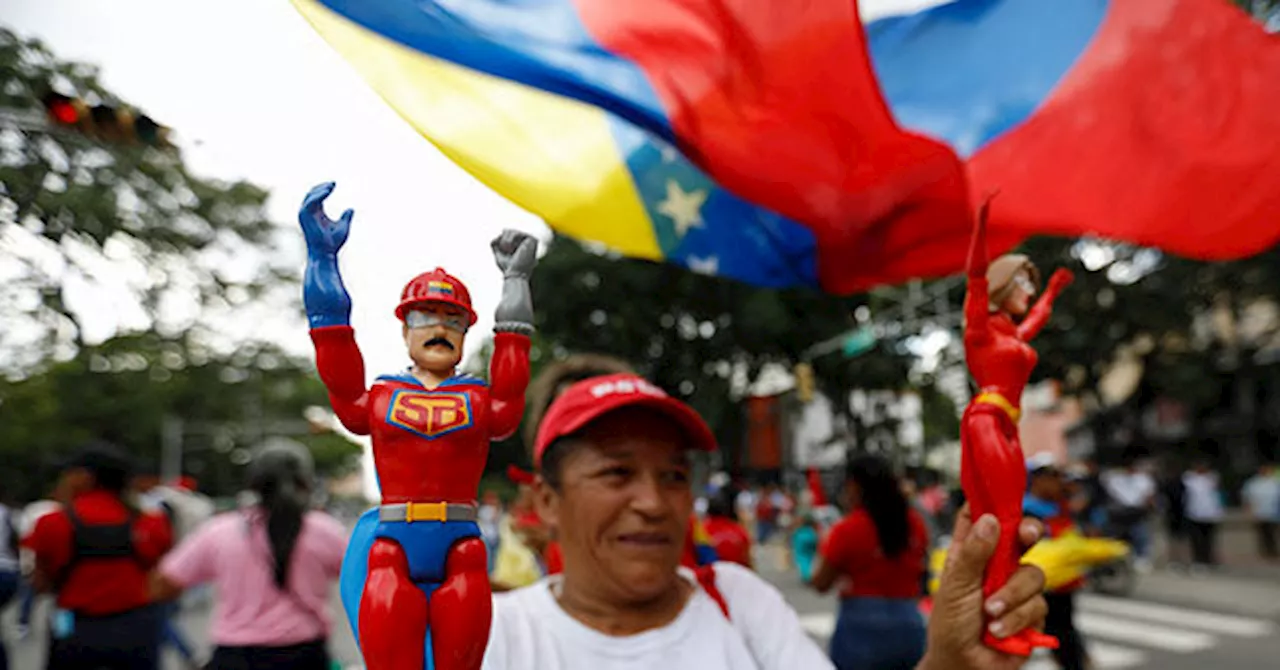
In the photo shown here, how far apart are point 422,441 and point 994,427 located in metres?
0.86

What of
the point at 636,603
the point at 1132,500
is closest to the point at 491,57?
the point at 636,603

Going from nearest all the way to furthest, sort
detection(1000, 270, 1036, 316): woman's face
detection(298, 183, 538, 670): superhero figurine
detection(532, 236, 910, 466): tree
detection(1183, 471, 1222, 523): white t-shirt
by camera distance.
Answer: detection(298, 183, 538, 670): superhero figurine < detection(1000, 270, 1036, 316): woman's face < detection(532, 236, 910, 466): tree < detection(1183, 471, 1222, 523): white t-shirt

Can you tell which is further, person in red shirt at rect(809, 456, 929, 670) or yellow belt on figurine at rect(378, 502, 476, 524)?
person in red shirt at rect(809, 456, 929, 670)

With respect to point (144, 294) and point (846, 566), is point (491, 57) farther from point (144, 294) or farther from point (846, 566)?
point (846, 566)

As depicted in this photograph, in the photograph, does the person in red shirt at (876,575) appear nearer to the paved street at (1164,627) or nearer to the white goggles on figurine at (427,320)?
the white goggles on figurine at (427,320)

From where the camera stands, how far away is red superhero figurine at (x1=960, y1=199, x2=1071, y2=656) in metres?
1.41

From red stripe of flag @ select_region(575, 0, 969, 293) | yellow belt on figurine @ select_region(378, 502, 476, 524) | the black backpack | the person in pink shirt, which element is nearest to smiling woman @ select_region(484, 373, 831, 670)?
yellow belt on figurine @ select_region(378, 502, 476, 524)

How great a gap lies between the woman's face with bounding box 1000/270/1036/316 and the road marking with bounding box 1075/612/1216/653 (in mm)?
8154

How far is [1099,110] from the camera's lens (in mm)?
2955

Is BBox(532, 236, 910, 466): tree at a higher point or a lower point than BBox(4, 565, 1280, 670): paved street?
higher

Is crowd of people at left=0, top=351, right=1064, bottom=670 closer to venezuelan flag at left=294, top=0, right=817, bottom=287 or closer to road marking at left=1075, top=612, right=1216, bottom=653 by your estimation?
venezuelan flag at left=294, top=0, right=817, bottom=287

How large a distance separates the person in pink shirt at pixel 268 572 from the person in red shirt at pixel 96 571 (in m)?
0.36

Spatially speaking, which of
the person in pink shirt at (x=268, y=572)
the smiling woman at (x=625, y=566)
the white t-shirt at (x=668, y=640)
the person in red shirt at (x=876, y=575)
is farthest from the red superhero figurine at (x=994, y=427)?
the person in pink shirt at (x=268, y=572)

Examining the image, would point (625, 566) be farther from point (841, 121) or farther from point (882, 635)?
point (882, 635)
